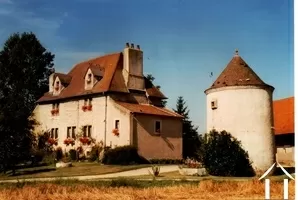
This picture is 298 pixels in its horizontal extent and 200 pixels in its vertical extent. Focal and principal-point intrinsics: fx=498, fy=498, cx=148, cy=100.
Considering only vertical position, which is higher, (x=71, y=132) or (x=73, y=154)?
(x=71, y=132)

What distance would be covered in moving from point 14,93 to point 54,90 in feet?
33.9

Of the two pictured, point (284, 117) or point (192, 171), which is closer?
point (192, 171)

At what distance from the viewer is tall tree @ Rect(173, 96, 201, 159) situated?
5459 cm

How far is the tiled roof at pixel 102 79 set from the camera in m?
49.1

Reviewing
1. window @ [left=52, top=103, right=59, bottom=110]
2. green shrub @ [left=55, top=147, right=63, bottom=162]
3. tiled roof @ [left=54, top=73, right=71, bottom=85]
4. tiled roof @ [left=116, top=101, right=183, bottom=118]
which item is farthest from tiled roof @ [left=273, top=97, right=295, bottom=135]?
window @ [left=52, top=103, right=59, bottom=110]

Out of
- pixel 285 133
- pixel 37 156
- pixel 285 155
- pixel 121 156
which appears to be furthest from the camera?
pixel 37 156

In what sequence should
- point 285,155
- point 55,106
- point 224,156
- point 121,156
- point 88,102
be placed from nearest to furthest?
point 224,156 < point 121,156 < point 285,155 < point 88,102 < point 55,106

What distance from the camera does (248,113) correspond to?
114 ft

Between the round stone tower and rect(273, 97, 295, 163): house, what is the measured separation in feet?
29.5

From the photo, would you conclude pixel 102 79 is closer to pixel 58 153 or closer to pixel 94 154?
pixel 94 154

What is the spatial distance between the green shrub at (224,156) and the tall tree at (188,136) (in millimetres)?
14886

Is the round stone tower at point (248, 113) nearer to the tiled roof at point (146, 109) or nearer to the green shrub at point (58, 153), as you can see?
the tiled roof at point (146, 109)

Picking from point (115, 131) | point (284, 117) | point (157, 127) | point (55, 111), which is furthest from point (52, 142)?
point (284, 117)

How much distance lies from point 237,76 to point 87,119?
19747mm
